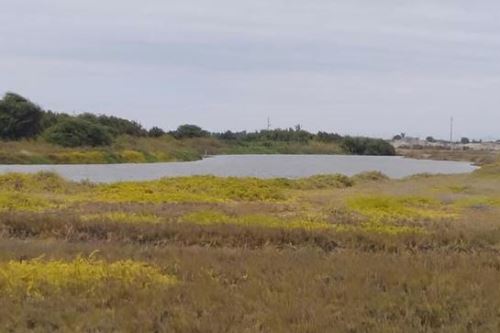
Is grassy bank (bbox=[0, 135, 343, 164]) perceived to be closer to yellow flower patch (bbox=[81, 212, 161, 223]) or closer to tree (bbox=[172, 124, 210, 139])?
tree (bbox=[172, 124, 210, 139])

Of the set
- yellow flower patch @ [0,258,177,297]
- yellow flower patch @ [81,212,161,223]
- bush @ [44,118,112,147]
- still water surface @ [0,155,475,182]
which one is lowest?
still water surface @ [0,155,475,182]

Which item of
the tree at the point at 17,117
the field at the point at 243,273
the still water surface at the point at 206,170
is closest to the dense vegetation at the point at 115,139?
the tree at the point at 17,117

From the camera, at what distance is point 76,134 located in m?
84.9

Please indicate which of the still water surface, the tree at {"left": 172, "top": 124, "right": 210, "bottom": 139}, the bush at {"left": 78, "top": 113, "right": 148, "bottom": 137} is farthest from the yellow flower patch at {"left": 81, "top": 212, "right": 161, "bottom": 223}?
the tree at {"left": 172, "top": 124, "right": 210, "bottom": 139}

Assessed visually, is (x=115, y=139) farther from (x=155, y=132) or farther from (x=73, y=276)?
(x=73, y=276)

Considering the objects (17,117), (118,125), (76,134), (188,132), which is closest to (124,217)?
(76,134)

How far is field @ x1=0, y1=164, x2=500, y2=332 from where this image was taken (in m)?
6.90

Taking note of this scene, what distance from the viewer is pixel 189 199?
2550 centimetres

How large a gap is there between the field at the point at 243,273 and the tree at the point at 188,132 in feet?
330

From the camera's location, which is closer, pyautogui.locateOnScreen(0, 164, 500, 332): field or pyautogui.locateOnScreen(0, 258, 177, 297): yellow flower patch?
pyautogui.locateOnScreen(0, 164, 500, 332): field

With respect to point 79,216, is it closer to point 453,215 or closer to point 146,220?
point 146,220

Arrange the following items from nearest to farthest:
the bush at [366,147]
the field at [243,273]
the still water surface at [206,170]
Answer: the field at [243,273] < the still water surface at [206,170] < the bush at [366,147]

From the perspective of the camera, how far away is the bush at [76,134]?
83625mm

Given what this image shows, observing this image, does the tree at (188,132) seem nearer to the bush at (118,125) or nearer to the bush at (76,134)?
the bush at (118,125)
